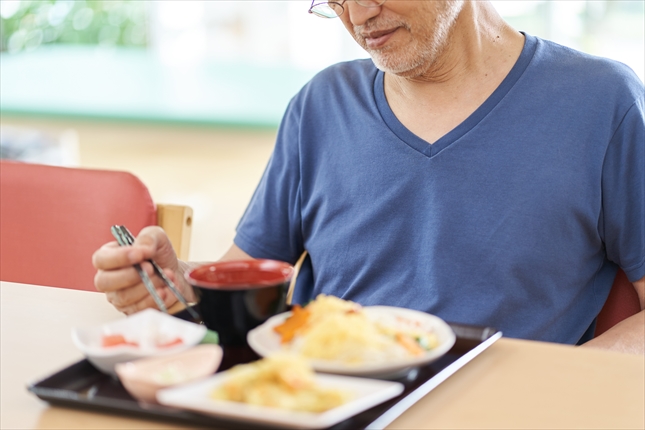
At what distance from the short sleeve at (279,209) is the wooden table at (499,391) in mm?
489

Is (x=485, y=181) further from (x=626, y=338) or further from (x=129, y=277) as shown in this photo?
(x=129, y=277)

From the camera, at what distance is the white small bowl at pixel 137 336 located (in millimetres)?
773

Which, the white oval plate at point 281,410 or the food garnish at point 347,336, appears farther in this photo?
the food garnish at point 347,336

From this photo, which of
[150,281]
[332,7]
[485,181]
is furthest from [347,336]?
[332,7]

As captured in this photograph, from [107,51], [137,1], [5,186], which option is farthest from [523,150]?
[107,51]

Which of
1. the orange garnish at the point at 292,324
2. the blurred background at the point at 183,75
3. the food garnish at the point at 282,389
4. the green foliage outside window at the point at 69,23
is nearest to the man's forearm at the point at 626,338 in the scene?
the orange garnish at the point at 292,324

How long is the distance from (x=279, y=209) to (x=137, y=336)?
2.08ft

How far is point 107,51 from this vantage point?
25.6 ft

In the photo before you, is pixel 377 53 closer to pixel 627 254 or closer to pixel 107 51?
pixel 627 254

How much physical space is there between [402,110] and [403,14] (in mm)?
166

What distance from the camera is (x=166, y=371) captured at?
72cm

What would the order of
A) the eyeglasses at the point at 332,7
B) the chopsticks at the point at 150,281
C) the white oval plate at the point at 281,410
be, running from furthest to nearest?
1. the eyeglasses at the point at 332,7
2. the chopsticks at the point at 150,281
3. the white oval plate at the point at 281,410

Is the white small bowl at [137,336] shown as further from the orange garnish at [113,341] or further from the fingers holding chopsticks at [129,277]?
the fingers holding chopsticks at [129,277]

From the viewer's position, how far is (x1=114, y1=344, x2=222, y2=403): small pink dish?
0.71 m
